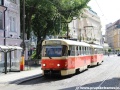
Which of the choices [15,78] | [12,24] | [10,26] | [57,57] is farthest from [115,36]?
[15,78]

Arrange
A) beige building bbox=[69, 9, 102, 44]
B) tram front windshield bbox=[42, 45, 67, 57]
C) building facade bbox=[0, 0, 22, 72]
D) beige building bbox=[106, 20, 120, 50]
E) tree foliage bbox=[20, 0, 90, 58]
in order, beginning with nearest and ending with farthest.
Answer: tram front windshield bbox=[42, 45, 67, 57] < building facade bbox=[0, 0, 22, 72] < tree foliage bbox=[20, 0, 90, 58] < beige building bbox=[69, 9, 102, 44] < beige building bbox=[106, 20, 120, 50]

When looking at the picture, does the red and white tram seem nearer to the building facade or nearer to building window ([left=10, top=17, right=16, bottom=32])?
the building facade

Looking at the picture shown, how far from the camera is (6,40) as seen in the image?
34.6 meters

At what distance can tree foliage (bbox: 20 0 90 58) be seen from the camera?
42.0 m

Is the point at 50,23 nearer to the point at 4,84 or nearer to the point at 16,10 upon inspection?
the point at 16,10

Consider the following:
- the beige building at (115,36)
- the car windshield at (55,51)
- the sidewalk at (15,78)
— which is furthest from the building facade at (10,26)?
the beige building at (115,36)

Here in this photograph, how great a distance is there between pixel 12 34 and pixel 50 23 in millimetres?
9367

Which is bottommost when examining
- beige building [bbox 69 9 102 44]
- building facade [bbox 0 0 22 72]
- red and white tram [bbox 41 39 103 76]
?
red and white tram [bbox 41 39 103 76]

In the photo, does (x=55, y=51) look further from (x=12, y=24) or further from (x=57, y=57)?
(x=12, y=24)

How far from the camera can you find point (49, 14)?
43812 mm

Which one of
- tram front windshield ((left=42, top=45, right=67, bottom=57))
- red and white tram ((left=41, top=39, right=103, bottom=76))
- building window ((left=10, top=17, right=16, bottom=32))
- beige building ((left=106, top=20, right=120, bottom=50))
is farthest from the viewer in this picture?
beige building ((left=106, top=20, right=120, bottom=50))

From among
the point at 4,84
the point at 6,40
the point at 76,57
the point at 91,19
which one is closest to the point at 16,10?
the point at 6,40

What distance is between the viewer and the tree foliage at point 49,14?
42.0 metres

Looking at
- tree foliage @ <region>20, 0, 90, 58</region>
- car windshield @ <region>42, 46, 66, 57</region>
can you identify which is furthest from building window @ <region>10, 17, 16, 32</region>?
car windshield @ <region>42, 46, 66, 57</region>
